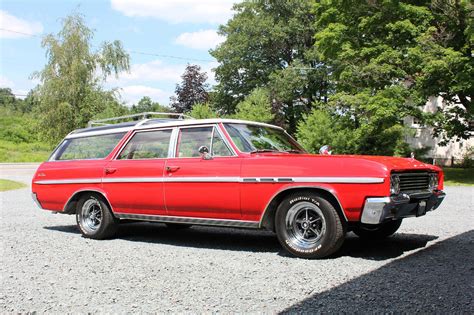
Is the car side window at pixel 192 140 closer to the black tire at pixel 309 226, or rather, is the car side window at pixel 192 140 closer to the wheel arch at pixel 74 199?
the black tire at pixel 309 226

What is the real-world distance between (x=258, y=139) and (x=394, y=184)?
1.96 metres

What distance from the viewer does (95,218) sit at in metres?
7.60

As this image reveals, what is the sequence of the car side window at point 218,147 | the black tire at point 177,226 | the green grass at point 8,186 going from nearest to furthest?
the car side window at point 218,147 → the black tire at point 177,226 → the green grass at point 8,186

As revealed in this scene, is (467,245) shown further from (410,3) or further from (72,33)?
(72,33)

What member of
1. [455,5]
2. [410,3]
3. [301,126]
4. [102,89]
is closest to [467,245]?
[455,5]

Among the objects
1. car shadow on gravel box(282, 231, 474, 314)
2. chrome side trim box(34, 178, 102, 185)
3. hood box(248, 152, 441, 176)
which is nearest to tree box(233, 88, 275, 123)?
chrome side trim box(34, 178, 102, 185)

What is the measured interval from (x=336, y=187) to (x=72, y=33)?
34.0 m

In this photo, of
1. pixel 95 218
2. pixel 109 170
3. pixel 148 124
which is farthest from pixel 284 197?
pixel 95 218

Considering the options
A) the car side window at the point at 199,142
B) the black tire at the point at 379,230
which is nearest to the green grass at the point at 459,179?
the black tire at the point at 379,230

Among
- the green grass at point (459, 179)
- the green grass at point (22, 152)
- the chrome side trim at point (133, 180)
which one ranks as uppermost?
the chrome side trim at point (133, 180)

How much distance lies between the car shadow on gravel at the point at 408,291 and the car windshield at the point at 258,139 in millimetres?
2161

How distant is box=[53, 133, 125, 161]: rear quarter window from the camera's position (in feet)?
25.1

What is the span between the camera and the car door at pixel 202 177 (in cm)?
618

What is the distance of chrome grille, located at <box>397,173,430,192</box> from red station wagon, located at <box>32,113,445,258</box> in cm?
1
